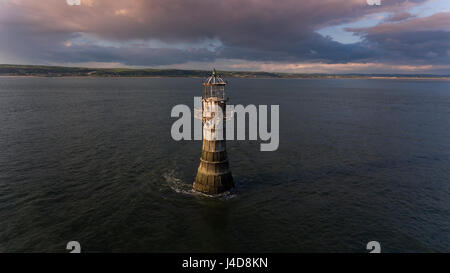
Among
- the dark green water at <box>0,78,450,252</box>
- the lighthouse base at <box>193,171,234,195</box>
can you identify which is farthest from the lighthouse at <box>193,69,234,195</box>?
the dark green water at <box>0,78,450,252</box>

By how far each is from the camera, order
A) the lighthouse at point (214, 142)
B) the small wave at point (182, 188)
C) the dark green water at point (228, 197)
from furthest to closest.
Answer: the small wave at point (182, 188), the lighthouse at point (214, 142), the dark green water at point (228, 197)

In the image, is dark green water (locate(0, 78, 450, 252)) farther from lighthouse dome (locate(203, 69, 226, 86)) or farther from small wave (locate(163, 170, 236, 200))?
lighthouse dome (locate(203, 69, 226, 86))

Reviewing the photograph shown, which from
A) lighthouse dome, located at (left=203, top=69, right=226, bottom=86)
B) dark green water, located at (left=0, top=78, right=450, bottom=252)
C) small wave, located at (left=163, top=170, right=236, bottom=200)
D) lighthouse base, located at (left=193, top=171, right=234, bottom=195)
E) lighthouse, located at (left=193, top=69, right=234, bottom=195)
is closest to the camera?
dark green water, located at (left=0, top=78, right=450, bottom=252)

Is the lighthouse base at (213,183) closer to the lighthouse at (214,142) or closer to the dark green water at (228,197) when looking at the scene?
the lighthouse at (214,142)

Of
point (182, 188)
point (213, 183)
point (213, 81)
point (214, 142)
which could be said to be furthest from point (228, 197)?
point (213, 81)

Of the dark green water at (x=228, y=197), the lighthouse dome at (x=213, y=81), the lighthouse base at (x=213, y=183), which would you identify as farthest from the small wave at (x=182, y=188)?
the lighthouse dome at (x=213, y=81)

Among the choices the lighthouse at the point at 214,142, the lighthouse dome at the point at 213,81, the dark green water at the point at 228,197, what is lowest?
the dark green water at the point at 228,197

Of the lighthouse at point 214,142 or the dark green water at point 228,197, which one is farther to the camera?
the lighthouse at point 214,142

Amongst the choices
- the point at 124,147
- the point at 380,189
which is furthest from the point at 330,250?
the point at 124,147

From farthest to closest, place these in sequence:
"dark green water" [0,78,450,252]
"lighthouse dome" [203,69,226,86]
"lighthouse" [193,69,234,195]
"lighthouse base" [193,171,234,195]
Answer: "lighthouse base" [193,171,234,195] < "lighthouse" [193,69,234,195] < "lighthouse dome" [203,69,226,86] < "dark green water" [0,78,450,252]

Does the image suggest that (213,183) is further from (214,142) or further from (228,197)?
(214,142)
